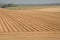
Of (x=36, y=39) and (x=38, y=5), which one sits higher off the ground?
(x=36, y=39)

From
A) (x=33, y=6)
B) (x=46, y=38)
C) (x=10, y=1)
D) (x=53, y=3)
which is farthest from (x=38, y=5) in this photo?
(x=46, y=38)

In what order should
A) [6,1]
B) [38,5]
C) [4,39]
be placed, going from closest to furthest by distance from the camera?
1. [4,39]
2. [6,1]
3. [38,5]

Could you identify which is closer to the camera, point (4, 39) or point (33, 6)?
point (4, 39)

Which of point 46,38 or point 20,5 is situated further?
point 20,5

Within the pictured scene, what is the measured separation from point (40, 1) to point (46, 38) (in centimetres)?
324

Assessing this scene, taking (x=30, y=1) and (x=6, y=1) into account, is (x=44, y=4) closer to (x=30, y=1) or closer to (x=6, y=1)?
(x=30, y=1)

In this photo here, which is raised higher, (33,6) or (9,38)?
(9,38)

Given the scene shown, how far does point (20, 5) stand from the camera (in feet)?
14.1

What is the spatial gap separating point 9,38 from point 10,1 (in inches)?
127

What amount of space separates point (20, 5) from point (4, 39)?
3313 mm

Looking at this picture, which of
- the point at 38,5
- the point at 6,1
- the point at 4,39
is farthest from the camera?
the point at 38,5

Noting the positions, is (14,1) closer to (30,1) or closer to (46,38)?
(30,1)

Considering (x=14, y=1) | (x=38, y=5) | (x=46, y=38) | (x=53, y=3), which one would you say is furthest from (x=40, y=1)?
(x=46, y=38)

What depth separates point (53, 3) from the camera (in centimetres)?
450
